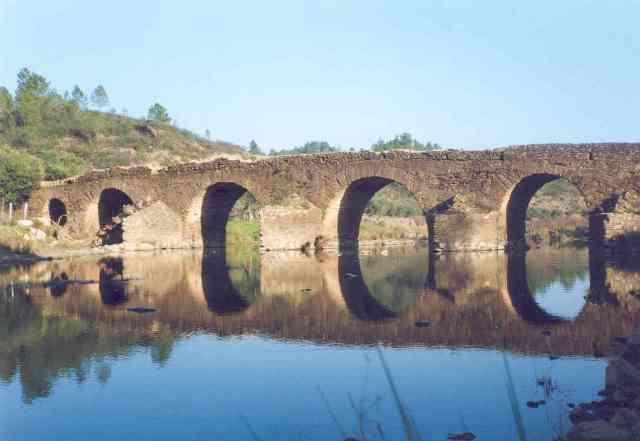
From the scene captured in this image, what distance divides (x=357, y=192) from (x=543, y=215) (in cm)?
2197

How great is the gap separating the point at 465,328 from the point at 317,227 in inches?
611

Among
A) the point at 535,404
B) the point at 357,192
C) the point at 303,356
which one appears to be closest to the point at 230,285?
the point at 303,356

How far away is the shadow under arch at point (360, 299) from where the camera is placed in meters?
8.89

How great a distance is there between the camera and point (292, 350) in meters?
6.92

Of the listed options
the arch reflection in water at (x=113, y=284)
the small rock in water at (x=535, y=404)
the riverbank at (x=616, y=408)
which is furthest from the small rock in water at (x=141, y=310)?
the riverbank at (x=616, y=408)

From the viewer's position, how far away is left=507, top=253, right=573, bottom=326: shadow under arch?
808 cm

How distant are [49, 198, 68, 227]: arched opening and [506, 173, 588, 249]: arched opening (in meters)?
20.5

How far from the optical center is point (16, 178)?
3152 centimetres

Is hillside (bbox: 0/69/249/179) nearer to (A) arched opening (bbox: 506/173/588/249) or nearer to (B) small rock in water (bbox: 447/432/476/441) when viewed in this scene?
(A) arched opening (bbox: 506/173/588/249)

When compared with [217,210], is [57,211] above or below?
above

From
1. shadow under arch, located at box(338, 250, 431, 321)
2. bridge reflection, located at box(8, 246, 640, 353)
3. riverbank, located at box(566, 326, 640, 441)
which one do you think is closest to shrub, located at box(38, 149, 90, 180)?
bridge reflection, located at box(8, 246, 640, 353)

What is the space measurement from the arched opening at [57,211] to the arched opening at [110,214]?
7.73 ft

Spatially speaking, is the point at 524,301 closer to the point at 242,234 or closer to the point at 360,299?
the point at 360,299

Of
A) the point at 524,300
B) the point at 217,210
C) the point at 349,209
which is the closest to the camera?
the point at 524,300
